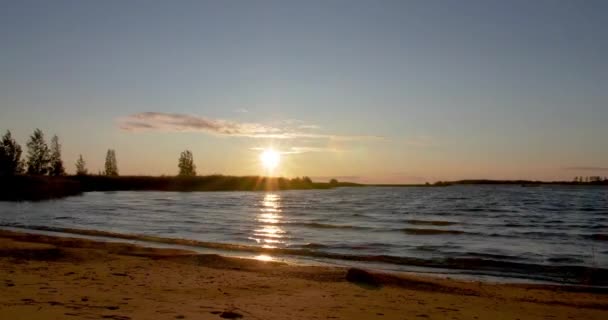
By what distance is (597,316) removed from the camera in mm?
10555

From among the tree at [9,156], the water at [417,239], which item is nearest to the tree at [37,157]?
the tree at [9,156]

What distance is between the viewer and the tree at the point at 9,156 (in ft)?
316

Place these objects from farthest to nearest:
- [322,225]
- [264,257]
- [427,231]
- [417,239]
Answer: [322,225]
[427,231]
[417,239]
[264,257]

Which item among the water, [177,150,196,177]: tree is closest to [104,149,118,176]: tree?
[177,150,196,177]: tree

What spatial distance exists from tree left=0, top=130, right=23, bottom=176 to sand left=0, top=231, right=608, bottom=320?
9055 cm

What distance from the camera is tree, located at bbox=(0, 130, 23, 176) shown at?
316ft

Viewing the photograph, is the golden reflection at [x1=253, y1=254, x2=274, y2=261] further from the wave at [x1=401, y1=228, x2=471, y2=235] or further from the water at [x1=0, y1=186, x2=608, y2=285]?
A: the wave at [x1=401, y1=228, x2=471, y2=235]

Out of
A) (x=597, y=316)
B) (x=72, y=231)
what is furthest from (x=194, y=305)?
(x=72, y=231)

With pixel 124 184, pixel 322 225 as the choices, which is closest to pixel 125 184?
pixel 124 184

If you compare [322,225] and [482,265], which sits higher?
[322,225]

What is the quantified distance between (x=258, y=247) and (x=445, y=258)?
707 centimetres

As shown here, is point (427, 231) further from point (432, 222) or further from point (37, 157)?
point (37, 157)

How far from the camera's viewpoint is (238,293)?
10773 millimetres

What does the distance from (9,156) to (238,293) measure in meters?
101
